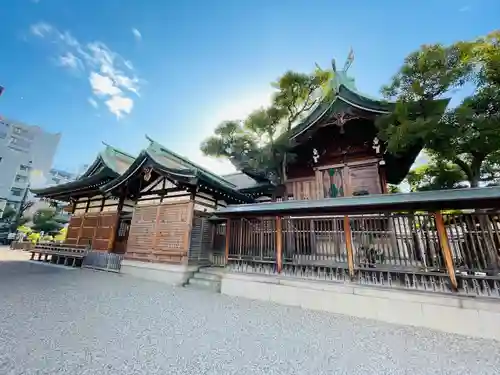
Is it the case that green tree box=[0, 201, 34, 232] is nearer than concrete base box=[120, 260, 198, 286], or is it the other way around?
concrete base box=[120, 260, 198, 286]

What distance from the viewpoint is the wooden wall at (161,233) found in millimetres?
8906

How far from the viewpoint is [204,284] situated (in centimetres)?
785

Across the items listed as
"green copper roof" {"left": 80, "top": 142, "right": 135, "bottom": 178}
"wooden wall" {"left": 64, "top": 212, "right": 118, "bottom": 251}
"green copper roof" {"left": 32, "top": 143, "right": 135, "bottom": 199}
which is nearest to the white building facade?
"green copper roof" {"left": 32, "top": 143, "right": 135, "bottom": 199}

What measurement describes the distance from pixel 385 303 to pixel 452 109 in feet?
18.3

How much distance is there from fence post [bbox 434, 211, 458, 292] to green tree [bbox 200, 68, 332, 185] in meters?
5.37

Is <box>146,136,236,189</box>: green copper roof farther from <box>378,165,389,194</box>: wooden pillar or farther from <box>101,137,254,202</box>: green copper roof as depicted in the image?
<box>378,165,389,194</box>: wooden pillar

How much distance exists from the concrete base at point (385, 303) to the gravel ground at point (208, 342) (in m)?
0.26

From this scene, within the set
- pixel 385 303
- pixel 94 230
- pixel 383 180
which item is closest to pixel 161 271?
pixel 94 230

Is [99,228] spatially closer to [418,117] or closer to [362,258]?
[362,258]

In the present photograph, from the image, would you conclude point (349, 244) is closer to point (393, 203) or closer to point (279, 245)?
point (393, 203)

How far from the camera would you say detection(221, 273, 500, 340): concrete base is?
4297 mm

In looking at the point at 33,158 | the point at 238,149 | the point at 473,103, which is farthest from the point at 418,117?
the point at 33,158

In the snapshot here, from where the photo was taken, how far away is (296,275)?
650 centimetres

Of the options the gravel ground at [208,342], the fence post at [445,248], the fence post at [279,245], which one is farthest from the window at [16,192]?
the fence post at [445,248]
